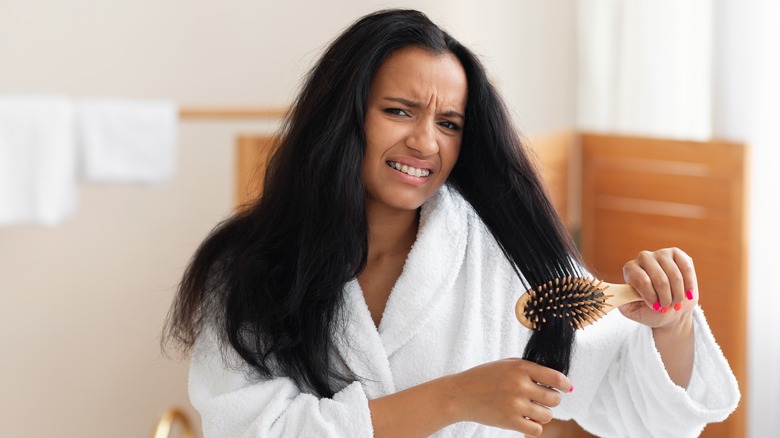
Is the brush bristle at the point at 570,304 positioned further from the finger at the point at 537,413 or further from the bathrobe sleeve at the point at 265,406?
the bathrobe sleeve at the point at 265,406

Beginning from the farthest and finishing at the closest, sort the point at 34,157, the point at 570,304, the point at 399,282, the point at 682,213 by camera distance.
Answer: the point at 682,213 < the point at 34,157 < the point at 399,282 < the point at 570,304

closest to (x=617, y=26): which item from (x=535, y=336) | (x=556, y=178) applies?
(x=556, y=178)

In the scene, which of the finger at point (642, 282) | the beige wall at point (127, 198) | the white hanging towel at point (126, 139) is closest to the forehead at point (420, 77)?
the finger at point (642, 282)

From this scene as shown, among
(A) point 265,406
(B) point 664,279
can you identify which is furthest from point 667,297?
(A) point 265,406

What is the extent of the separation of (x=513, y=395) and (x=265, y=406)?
27cm

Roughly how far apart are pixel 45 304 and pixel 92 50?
639 mm

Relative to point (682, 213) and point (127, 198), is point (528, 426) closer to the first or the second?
point (682, 213)

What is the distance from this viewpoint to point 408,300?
3.76ft

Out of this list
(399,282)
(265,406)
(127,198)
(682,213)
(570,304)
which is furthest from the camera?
(127,198)

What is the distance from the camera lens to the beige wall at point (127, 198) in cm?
244

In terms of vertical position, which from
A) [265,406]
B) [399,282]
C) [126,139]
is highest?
[126,139]

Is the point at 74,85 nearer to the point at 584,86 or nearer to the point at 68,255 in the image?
the point at 68,255

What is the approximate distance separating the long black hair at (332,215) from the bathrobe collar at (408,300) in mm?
22

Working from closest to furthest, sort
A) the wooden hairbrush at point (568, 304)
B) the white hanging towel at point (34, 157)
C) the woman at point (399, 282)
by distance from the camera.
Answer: the wooden hairbrush at point (568, 304), the woman at point (399, 282), the white hanging towel at point (34, 157)
